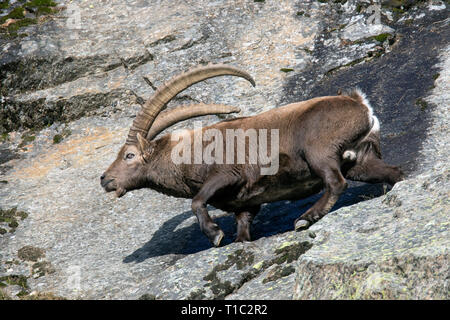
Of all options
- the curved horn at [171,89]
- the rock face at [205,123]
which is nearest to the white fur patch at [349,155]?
the rock face at [205,123]

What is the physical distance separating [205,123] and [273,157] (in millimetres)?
5343

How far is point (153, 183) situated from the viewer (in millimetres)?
11023

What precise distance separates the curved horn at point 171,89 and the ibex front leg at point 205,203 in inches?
67.8

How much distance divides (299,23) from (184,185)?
9.22m

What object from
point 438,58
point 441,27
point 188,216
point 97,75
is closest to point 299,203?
point 188,216

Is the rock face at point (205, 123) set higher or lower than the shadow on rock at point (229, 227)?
higher

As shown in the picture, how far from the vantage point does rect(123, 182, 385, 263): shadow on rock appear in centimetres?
1073

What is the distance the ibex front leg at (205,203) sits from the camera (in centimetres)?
967

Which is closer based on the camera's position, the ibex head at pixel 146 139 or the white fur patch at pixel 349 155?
the white fur patch at pixel 349 155

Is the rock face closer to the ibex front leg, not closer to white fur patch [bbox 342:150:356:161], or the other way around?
the ibex front leg

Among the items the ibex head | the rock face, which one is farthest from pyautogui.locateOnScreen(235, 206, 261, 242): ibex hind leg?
the ibex head

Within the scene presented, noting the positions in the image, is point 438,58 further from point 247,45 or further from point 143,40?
point 143,40

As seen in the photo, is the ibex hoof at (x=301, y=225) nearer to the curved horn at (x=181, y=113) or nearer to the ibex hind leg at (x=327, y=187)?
the ibex hind leg at (x=327, y=187)

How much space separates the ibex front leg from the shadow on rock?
1.01m
